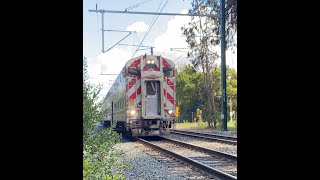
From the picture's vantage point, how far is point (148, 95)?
44.6ft

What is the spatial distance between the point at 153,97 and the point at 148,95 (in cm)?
20

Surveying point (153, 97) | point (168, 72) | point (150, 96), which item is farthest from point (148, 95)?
point (168, 72)

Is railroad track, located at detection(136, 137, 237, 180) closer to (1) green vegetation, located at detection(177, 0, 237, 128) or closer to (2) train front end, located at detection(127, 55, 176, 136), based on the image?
(2) train front end, located at detection(127, 55, 176, 136)

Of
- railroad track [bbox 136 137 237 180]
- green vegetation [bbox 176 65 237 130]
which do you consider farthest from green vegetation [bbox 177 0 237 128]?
railroad track [bbox 136 137 237 180]

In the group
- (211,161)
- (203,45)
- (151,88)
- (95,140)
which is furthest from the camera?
(203,45)

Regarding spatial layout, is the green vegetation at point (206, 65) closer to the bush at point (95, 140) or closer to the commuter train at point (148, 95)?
the commuter train at point (148, 95)

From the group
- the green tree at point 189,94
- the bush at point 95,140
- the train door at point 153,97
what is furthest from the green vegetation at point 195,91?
the bush at point 95,140

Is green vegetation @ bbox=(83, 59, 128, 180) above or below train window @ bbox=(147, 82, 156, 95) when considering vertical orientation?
below

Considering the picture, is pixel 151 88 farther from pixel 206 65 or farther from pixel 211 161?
pixel 206 65

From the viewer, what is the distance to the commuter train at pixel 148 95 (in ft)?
43.8

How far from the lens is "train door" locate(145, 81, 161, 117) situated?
13562 mm
